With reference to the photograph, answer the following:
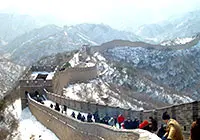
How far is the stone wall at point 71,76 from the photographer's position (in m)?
44.2

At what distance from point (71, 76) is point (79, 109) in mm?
20687

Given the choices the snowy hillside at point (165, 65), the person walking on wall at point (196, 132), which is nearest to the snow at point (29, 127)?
the person walking on wall at point (196, 132)

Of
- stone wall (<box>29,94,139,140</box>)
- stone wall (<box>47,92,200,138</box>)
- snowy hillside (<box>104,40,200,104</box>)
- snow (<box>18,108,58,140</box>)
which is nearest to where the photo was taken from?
stone wall (<box>29,94,139,140</box>)

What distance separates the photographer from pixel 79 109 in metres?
30.9

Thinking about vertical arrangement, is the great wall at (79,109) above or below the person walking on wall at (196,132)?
below

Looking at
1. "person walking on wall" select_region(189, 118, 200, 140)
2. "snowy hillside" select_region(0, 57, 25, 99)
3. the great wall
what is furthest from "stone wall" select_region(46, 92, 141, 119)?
"snowy hillside" select_region(0, 57, 25, 99)

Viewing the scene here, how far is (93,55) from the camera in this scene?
7619 centimetres

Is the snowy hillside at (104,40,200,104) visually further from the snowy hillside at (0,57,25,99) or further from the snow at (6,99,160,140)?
the snowy hillside at (0,57,25,99)

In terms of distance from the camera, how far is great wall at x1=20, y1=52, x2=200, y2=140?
15.5m

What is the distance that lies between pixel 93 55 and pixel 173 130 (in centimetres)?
6648

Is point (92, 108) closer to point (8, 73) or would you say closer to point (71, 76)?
point (71, 76)

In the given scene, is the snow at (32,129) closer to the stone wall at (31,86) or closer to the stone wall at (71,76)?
the stone wall at (31,86)

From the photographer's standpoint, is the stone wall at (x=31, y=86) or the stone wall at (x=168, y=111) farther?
the stone wall at (x=31, y=86)

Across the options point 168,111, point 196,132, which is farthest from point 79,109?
point 196,132
